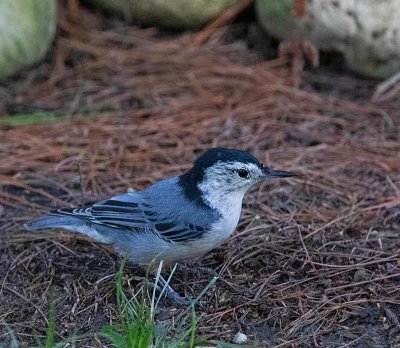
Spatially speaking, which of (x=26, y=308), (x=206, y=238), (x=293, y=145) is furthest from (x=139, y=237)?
(x=293, y=145)

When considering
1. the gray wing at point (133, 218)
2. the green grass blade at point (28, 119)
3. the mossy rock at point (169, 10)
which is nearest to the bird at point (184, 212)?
the gray wing at point (133, 218)

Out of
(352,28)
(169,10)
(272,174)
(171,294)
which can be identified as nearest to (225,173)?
(272,174)

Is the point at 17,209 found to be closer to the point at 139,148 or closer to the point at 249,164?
the point at 139,148

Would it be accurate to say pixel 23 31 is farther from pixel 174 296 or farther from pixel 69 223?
pixel 174 296

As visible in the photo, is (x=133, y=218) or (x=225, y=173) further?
(x=133, y=218)

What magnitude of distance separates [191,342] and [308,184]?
2226mm

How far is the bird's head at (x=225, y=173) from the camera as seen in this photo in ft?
14.0

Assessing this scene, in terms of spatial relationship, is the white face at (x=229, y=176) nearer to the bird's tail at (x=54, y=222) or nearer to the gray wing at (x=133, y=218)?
the gray wing at (x=133, y=218)

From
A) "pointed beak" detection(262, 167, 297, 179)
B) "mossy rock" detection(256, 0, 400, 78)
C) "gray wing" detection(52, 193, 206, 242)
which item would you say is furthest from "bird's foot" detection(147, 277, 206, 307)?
"mossy rock" detection(256, 0, 400, 78)

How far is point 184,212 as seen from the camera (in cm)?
430

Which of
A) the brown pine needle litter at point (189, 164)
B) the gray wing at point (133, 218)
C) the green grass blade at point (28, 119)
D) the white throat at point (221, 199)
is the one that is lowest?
the brown pine needle litter at point (189, 164)

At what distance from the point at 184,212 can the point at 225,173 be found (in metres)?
0.28

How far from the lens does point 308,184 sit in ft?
17.7

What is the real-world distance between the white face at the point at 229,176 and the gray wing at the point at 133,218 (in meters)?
0.24
